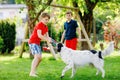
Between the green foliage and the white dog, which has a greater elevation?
the white dog

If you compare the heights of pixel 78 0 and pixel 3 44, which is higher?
pixel 78 0

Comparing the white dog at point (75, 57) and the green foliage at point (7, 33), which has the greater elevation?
the white dog at point (75, 57)

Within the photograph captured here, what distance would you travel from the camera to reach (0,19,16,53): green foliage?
944 inches

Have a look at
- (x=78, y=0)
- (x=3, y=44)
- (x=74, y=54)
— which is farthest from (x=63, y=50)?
(x=3, y=44)

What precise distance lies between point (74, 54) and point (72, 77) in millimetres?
644

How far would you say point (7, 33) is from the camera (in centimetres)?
2412

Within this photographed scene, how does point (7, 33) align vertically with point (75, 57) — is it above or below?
below

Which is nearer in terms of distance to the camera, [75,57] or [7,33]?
[75,57]

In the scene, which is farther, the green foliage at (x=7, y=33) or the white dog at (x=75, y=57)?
the green foliage at (x=7, y=33)

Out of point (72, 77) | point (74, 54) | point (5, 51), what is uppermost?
point (74, 54)

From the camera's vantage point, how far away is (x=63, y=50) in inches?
392

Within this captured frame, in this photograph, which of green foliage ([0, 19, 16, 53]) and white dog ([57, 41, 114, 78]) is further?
green foliage ([0, 19, 16, 53])

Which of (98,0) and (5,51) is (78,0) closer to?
(98,0)

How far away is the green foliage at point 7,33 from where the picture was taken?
78.7 ft
